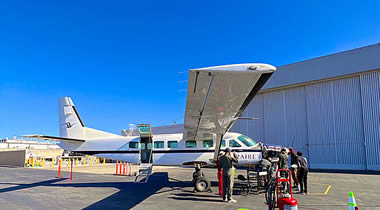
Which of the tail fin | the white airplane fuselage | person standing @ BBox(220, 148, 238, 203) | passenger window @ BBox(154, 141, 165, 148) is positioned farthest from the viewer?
the tail fin

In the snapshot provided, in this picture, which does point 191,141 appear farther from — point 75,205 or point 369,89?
point 369,89

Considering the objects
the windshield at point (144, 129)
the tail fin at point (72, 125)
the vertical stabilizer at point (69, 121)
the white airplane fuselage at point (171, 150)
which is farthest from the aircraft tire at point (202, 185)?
the vertical stabilizer at point (69, 121)

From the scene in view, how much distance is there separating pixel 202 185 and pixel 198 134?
2297mm

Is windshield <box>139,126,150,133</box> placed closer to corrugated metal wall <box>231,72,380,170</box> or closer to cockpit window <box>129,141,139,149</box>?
cockpit window <box>129,141,139,149</box>

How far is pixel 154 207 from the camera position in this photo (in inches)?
317

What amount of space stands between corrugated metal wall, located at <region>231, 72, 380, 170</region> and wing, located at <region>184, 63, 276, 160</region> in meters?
19.7

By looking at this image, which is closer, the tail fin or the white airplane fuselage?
the white airplane fuselage

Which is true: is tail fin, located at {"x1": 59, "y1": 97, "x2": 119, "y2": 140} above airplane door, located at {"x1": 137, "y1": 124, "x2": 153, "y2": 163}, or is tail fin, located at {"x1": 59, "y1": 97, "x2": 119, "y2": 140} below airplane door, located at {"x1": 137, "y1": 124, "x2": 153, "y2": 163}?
above

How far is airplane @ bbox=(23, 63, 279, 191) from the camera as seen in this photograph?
17.1 feet

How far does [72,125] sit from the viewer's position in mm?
14883

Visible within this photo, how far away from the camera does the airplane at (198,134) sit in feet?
17.1

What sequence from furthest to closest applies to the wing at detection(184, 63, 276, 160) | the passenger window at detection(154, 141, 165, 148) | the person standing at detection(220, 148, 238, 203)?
the passenger window at detection(154, 141, 165, 148), the person standing at detection(220, 148, 238, 203), the wing at detection(184, 63, 276, 160)

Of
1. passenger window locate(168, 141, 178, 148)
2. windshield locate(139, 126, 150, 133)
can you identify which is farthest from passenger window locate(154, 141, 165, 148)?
windshield locate(139, 126, 150, 133)

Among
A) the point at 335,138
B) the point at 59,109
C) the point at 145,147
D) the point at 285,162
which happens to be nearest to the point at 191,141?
the point at 145,147
